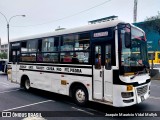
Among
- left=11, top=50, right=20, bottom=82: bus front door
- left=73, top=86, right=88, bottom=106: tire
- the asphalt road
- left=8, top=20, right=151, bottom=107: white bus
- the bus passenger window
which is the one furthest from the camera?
left=11, top=50, right=20, bottom=82: bus front door

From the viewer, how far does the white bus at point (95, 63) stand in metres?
6.54

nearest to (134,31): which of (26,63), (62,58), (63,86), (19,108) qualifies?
(62,58)

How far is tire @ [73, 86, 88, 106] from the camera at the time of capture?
7813 millimetres

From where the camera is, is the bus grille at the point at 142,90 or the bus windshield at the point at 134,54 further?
the bus grille at the point at 142,90

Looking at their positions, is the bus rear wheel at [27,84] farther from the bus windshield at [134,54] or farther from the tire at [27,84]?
the bus windshield at [134,54]

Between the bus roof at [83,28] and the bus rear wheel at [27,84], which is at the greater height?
the bus roof at [83,28]

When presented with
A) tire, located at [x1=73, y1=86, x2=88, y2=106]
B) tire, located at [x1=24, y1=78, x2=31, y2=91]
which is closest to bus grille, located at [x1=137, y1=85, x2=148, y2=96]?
A: tire, located at [x1=73, y1=86, x2=88, y2=106]

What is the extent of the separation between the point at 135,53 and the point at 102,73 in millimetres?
1430

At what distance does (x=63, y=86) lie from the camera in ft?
28.7

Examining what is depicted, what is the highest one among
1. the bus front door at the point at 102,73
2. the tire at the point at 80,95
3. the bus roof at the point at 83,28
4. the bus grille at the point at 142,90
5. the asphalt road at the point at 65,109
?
the bus roof at the point at 83,28

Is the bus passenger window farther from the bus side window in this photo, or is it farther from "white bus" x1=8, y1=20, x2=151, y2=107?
the bus side window

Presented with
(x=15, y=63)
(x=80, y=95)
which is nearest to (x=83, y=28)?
(x=80, y=95)

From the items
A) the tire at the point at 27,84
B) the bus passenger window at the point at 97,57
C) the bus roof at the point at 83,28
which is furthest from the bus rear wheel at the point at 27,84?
the bus passenger window at the point at 97,57

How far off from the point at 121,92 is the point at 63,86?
3.16 metres
